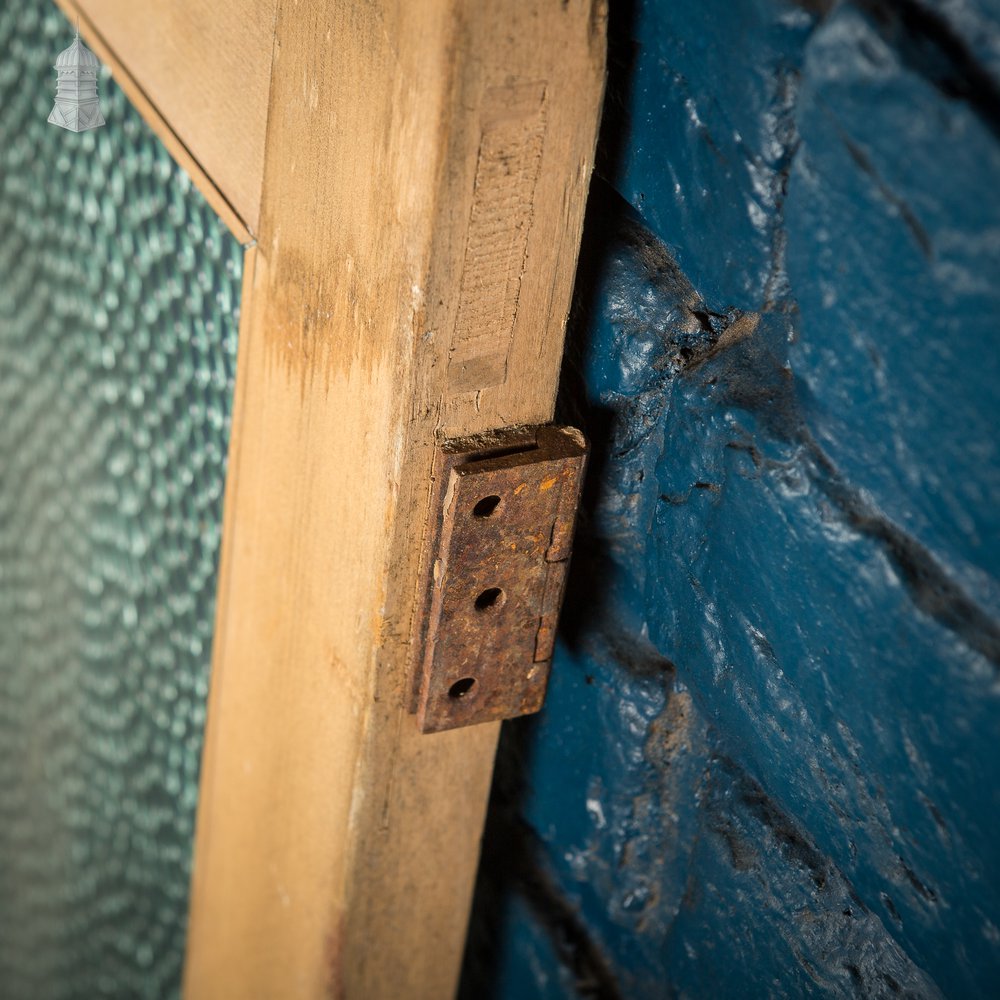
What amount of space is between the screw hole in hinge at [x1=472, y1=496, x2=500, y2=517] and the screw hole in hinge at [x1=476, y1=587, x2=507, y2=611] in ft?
0.17

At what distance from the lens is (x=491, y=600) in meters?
0.73

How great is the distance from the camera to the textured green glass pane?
3.24 feet

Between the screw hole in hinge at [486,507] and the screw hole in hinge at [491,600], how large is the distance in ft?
0.17

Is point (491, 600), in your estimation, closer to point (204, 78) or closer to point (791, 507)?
point (791, 507)

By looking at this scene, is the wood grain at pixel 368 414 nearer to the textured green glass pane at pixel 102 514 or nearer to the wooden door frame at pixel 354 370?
the wooden door frame at pixel 354 370

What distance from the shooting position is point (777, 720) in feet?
2.37

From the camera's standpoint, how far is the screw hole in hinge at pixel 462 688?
75 cm

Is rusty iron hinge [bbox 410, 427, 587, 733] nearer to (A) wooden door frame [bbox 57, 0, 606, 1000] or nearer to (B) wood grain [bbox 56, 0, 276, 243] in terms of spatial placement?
(A) wooden door frame [bbox 57, 0, 606, 1000]

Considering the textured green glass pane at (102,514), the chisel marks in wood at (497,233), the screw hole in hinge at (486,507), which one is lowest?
the textured green glass pane at (102,514)

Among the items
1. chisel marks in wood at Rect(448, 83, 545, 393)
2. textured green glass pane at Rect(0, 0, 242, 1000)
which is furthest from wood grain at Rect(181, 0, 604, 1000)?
textured green glass pane at Rect(0, 0, 242, 1000)

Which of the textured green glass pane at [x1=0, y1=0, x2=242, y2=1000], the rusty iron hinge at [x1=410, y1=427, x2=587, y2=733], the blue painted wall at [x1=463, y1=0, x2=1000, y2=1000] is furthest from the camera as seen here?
the textured green glass pane at [x1=0, y1=0, x2=242, y2=1000]

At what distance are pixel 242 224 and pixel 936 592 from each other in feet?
1.43

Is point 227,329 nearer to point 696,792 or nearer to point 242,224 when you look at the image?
point 242,224

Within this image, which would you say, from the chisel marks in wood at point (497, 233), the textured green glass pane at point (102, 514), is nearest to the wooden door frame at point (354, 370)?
the chisel marks in wood at point (497, 233)
